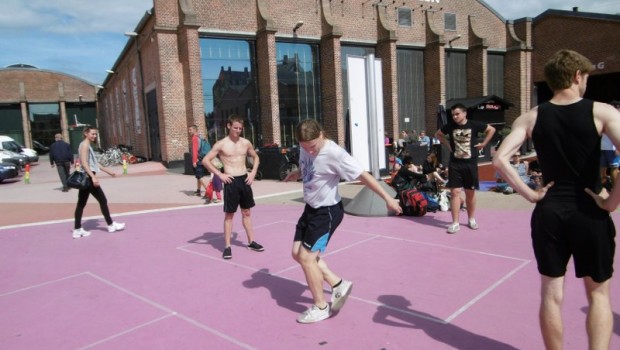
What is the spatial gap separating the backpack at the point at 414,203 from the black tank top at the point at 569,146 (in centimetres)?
529

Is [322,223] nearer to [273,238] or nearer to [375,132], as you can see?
[273,238]

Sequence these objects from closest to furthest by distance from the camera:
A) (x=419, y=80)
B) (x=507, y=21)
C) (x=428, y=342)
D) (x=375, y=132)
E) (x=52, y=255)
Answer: (x=428, y=342)
(x=52, y=255)
(x=375, y=132)
(x=419, y=80)
(x=507, y=21)

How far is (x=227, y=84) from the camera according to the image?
22.6m

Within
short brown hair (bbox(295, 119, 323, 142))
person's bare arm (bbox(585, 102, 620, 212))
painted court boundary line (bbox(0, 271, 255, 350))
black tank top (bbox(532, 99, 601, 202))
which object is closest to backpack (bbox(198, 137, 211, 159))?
painted court boundary line (bbox(0, 271, 255, 350))

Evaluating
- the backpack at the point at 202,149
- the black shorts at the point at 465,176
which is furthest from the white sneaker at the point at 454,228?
the backpack at the point at 202,149

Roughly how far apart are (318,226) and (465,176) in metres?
3.70

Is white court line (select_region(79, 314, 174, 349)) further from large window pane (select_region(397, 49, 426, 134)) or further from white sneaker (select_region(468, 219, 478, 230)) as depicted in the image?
large window pane (select_region(397, 49, 426, 134))

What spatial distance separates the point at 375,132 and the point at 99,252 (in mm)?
5462

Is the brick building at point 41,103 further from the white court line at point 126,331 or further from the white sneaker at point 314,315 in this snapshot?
the white sneaker at point 314,315

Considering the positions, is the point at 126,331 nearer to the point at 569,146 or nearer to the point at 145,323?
the point at 145,323

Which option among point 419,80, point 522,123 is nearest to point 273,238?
point 522,123

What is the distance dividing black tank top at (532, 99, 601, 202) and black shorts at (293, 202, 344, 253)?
1742 mm

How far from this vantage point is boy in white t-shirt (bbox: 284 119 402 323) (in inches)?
145

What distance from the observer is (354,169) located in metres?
3.69
